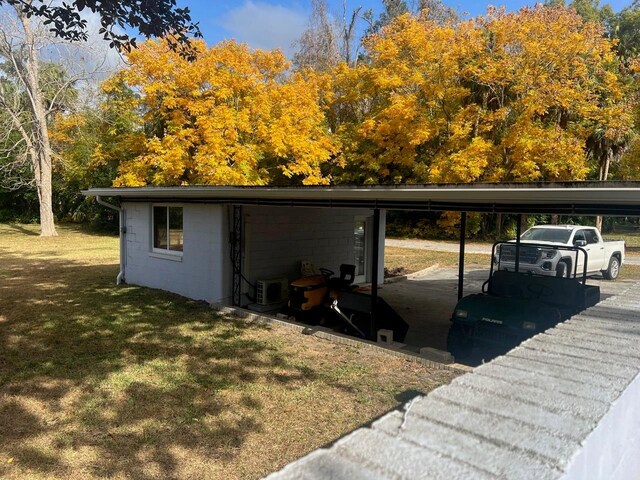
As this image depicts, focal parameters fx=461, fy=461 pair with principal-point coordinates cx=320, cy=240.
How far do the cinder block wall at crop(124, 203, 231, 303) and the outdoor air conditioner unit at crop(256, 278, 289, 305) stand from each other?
0.63 metres

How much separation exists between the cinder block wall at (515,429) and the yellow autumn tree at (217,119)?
15661 millimetres

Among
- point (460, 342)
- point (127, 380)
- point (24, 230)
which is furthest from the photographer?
point (24, 230)

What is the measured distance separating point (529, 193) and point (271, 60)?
1816 cm

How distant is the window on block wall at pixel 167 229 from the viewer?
9859mm

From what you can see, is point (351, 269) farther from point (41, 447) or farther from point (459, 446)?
point (459, 446)

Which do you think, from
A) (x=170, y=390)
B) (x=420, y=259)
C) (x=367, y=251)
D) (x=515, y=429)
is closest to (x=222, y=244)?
(x=170, y=390)

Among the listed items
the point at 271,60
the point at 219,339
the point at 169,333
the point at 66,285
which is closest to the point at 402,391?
the point at 219,339

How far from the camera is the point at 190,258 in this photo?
949 cm

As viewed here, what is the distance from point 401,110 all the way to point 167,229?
1230 cm

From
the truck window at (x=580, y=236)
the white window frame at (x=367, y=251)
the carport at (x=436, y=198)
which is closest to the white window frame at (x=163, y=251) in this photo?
the carport at (x=436, y=198)

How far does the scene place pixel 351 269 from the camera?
30.3 feet

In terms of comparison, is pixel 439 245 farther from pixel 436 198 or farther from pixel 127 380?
pixel 127 380

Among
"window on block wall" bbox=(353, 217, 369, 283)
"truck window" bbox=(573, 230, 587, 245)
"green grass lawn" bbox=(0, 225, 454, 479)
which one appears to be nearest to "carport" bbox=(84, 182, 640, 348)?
"green grass lawn" bbox=(0, 225, 454, 479)

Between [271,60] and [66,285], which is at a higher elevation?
[271,60]
